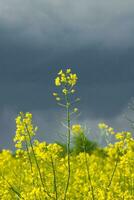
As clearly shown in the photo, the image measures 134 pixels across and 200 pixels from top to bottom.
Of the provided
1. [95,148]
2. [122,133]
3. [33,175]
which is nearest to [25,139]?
[33,175]

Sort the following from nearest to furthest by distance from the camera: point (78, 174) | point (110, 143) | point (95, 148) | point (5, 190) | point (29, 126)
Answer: point (29, 126)
point (110, 143)
point (5, 190)
point (78, 174)
point (95, 148)

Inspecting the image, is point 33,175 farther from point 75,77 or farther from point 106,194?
point 75,77

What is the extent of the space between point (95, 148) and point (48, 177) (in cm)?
1015

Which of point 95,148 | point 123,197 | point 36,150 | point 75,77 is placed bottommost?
point 123,197

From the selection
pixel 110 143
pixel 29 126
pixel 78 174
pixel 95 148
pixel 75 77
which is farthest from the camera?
pixel 95 148

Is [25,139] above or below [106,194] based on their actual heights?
above

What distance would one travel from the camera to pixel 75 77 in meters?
5.25

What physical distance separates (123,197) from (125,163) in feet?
1.65

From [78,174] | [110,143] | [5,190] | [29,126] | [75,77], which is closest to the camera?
[75,77]

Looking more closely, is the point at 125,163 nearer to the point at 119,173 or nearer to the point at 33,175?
the point at 33,175

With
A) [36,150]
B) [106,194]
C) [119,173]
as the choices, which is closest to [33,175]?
[36,150]

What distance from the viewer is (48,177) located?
6898mm

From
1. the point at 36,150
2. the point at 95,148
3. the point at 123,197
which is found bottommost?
the point at 123,197

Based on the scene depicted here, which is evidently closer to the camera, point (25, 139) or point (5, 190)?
point (25, 139)
